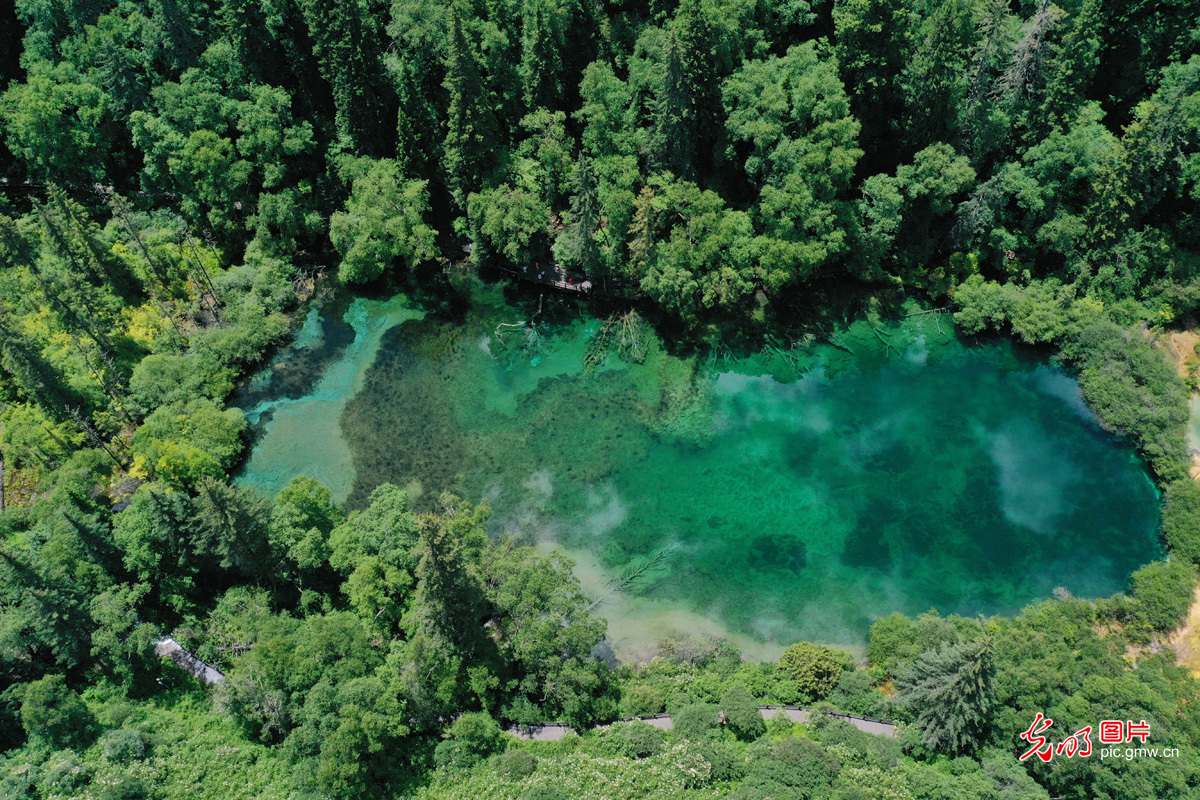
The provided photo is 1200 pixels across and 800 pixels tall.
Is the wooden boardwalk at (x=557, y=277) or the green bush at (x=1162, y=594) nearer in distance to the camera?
the green bush at (x=1162, y=594)

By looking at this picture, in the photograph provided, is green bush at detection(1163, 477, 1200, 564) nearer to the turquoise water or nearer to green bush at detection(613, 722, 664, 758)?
the turquoise water

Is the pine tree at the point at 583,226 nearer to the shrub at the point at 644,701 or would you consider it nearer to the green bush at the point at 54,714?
the shrub at the point at 644,701

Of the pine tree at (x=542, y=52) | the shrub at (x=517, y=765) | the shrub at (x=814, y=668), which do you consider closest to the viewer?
the shrub at (x=517, y=765)

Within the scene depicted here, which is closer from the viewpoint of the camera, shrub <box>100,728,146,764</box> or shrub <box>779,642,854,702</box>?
shrub <box>100,728,146,764</box>

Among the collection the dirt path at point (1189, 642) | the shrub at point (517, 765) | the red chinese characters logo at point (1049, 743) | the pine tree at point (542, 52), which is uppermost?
the pine tree at point (542, 52)

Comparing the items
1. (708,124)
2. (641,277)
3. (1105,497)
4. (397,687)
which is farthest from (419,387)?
(1105,497)

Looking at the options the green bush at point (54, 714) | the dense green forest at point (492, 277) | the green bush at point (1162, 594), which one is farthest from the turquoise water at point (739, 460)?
the green bush at point (54, 714)

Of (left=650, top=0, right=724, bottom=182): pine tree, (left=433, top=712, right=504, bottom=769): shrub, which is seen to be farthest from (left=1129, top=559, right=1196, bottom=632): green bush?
(left=650, top=0, right=724, bottom=182): pine tree

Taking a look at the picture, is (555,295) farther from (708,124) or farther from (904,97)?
(904,97)
